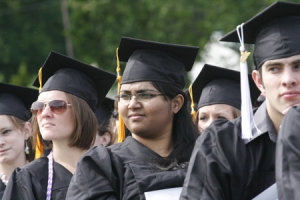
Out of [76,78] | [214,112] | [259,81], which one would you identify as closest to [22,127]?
[76,78]

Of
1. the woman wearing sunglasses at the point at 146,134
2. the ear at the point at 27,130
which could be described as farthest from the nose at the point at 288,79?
the ear at the point at 27,130

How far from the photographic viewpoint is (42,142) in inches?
283

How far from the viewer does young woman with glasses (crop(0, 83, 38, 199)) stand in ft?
24.7

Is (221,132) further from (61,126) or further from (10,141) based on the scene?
(10,141)

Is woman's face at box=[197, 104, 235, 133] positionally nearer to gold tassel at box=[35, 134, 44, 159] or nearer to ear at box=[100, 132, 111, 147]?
ear at box=[100, 132, 111, 147]

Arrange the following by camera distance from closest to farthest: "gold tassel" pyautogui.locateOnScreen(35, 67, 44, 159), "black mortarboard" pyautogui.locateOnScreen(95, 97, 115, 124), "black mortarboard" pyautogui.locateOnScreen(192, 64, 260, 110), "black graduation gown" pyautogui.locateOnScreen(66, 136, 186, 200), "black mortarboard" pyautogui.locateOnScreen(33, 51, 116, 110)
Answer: "black graduation gown" pyautogui.locateOnScreen(66, 136, 186, 200), "black mortarboard" pyautogui.locateOnScreen(33, 51, 116, 110), "gold tassel" pyautogui.locateOnScreen(35, 67, 44, 159), "black mortarboard" pyautogui.locateOnScreen(192, 64, 260, 110), "black mortarboard" pyautogui.locateOnScreen(95, 97, 115, 124)

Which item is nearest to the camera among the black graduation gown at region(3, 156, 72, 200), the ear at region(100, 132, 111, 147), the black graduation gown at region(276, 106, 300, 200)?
the black graduation gown at region(276, 106, 300, 200)

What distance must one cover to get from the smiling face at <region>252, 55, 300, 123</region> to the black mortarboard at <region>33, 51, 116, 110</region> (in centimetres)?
226

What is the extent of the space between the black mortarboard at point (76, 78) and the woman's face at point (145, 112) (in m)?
1.02

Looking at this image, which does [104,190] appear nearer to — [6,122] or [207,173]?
[207,173]

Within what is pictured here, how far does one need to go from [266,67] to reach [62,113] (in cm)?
217

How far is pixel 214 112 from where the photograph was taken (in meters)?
7.63

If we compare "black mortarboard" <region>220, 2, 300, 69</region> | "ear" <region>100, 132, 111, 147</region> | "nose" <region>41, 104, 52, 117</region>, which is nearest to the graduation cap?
"nose" <region>41, 104, 52, 117</region>

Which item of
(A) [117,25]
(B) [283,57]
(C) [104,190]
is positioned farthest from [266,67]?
(A) [117,25]
